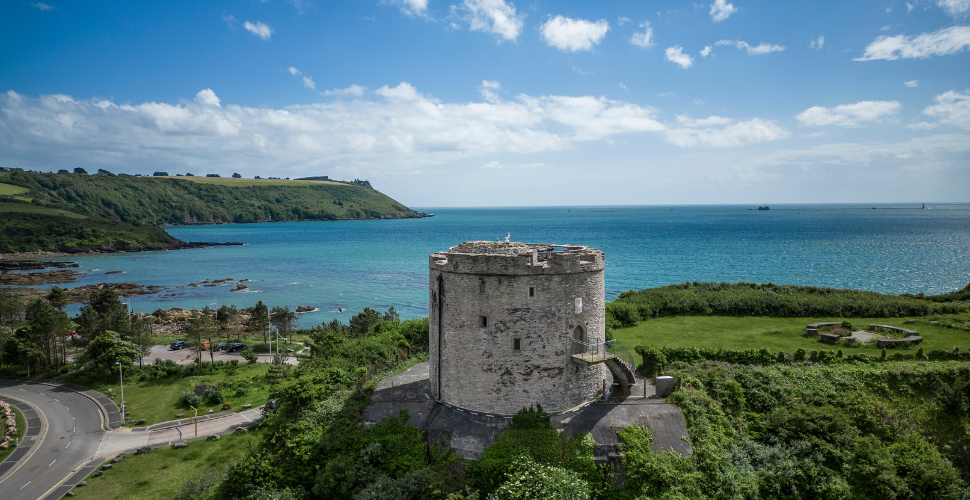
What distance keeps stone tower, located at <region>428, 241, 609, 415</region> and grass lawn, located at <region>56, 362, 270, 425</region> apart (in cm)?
2470

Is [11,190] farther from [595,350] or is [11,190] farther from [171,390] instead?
[595,350]

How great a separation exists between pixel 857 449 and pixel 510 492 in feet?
49.8

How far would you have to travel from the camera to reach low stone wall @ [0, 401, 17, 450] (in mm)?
31802

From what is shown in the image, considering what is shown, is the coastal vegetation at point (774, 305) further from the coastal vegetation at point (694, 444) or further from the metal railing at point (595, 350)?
the metal railing at point (595, 350)

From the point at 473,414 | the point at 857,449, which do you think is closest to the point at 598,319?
the point at 473,414

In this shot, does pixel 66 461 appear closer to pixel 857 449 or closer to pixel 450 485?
pixel 450 485

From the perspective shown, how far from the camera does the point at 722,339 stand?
1411 inches

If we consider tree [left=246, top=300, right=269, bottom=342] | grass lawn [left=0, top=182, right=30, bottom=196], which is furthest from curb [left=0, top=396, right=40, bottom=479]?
grass lawn [left=0, top=182, right=30, bottom=196]

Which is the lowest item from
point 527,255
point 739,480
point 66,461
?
point 66,461

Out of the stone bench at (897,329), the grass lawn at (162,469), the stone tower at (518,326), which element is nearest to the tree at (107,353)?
the grass lawn at (162,469)

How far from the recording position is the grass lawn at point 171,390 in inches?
1483

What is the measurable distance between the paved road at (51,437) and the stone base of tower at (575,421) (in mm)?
20204

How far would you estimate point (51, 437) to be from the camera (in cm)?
3300

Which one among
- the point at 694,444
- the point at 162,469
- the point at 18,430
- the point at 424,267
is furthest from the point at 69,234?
the point at 694,444
